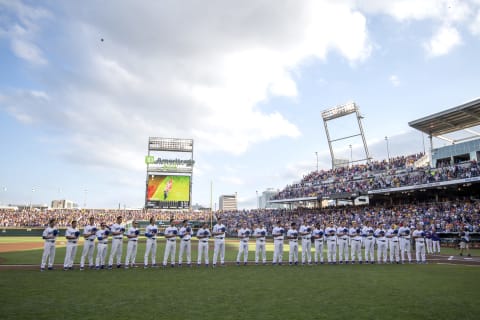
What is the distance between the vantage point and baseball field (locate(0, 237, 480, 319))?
666 cm

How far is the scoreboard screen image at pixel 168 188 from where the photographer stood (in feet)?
184

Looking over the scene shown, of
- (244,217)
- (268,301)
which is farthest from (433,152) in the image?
(268,301)

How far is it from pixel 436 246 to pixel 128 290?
25.2 meters

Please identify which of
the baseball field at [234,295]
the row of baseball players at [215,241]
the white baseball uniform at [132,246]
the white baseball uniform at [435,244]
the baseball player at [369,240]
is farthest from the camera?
the white baseball uniform at [435,244]

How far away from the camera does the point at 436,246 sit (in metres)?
25.7

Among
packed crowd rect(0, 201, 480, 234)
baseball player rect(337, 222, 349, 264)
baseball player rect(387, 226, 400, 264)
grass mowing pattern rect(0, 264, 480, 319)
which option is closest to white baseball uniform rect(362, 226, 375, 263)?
baseball player rect(387, 226, 400, 264)

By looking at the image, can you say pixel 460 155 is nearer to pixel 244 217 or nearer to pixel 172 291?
pixel 244 217

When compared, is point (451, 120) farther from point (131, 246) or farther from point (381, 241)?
point (131, 246)

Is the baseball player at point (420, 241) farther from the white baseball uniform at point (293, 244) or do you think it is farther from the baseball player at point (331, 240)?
the white baseball uniform at point (293, 244)

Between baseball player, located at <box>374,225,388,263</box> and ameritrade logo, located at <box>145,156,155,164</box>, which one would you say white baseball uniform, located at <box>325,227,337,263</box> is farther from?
ameritrade logo, located at <box>145,156,155,164</box>

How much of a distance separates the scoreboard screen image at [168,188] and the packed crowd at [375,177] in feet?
53.9

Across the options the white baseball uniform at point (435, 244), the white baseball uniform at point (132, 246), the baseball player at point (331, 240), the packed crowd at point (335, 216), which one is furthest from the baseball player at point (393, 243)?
the white baseball uniform at point (132, 246)

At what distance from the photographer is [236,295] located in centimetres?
841

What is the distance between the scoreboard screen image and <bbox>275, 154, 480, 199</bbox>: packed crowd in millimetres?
16428
